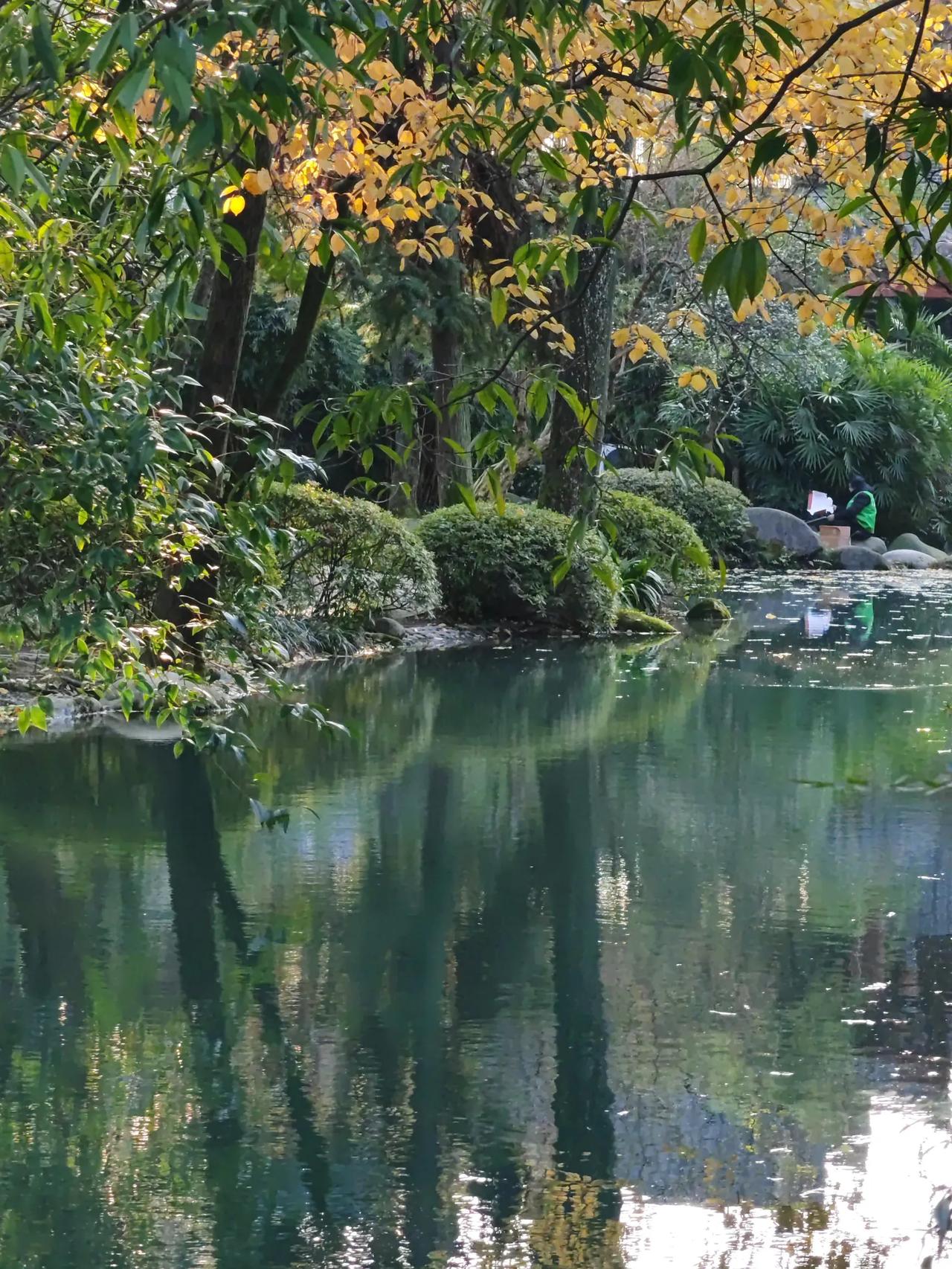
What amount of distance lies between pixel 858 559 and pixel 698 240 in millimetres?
22973

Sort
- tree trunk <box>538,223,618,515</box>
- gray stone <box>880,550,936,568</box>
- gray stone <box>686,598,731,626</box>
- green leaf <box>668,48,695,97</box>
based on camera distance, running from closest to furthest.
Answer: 1. green leaf <box>668,48,695,97</box>
2. tree trunk <box>538,223,618,515</box>
3. gray stone <box>686,598,731,626</box>
4. gray stone <box>880,550,936,568</box>

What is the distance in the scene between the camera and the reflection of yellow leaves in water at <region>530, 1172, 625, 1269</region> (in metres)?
3.38

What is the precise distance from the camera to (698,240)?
2.91 m

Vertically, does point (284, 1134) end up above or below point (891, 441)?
below

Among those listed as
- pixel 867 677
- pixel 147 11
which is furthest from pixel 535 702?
pixel 147 11

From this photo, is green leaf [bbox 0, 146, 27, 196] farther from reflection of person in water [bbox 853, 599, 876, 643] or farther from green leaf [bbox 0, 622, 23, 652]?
reflection of person in water [bbox 853, 599, 876, 643]

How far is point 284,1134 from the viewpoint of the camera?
400 cm

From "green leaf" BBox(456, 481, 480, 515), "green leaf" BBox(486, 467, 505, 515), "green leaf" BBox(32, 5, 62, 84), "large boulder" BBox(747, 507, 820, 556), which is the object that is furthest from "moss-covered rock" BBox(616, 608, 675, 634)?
"green leaf" BBox(32, 5, 62, 84)

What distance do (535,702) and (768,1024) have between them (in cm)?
655

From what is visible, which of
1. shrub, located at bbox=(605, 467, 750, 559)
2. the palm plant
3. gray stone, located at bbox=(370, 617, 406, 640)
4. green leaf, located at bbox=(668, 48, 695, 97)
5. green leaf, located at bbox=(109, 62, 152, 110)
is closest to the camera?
green leaf, located at bbox=(109, 62, 152, 110)

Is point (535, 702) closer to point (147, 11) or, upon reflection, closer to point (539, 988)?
point (539, 988)

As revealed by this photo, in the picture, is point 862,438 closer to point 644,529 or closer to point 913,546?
point 913,546

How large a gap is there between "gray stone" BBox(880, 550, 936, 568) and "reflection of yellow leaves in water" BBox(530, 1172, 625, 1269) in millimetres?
22522

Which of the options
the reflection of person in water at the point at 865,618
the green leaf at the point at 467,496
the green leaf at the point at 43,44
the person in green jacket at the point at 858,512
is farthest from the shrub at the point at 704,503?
the green leaf at the point at 43,44
